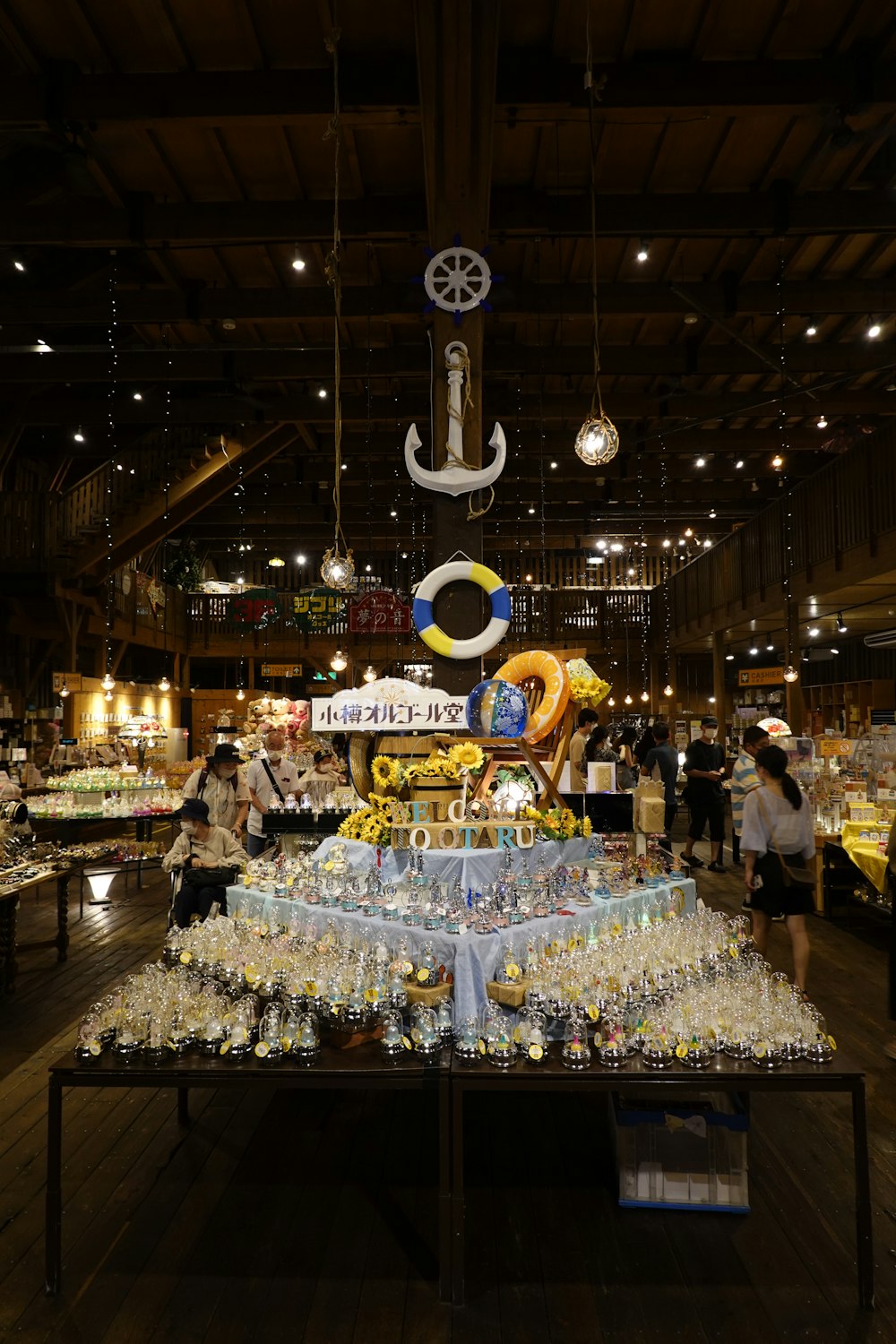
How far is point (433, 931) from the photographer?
3318mm

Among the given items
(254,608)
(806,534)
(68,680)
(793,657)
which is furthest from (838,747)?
(68,680)

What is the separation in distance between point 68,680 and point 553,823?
11350 mm

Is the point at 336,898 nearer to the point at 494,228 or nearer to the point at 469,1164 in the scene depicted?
the point at 469,1164

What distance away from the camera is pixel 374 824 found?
415 cm

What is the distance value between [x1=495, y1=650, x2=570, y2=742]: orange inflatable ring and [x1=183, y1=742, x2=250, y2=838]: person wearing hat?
2.78 metres

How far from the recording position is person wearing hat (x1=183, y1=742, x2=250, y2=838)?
641cm

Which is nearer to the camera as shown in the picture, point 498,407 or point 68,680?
point 498,407

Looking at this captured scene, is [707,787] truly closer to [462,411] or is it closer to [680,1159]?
[462,411]

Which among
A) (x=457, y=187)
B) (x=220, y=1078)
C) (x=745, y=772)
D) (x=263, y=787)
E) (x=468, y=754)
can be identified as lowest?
(x=220, y=1078)

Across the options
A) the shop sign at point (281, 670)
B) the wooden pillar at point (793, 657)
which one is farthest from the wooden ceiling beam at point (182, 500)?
the wooden pillar at point (793, 657)

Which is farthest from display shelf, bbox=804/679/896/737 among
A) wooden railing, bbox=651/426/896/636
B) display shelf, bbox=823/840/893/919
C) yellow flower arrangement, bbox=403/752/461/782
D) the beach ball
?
yellow flower arrangement, bbox=403/752/461/782

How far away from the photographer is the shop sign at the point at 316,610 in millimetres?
11703

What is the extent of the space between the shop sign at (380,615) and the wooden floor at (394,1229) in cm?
812

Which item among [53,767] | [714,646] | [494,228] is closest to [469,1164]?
[494,228]
